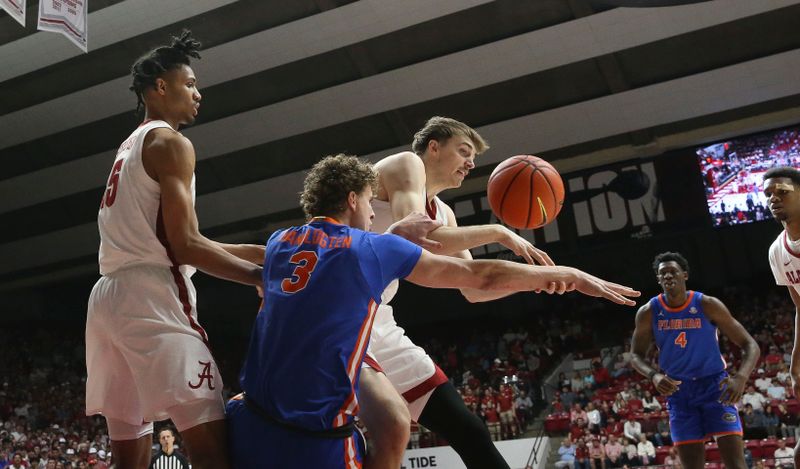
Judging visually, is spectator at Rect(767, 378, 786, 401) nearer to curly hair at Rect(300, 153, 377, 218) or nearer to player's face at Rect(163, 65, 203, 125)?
curly hair at Rect(300, 153, 377, 218)

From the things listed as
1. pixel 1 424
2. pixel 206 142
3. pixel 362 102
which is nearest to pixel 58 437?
pixel 1 424

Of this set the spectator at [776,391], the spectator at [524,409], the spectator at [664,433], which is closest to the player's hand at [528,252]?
the spectator at [664,433]

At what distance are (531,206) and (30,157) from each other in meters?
21.0

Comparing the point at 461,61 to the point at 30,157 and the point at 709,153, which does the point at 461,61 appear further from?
the point at 30,157

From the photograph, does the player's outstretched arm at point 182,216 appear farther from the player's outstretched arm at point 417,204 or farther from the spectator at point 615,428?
the spectator at point 615,428

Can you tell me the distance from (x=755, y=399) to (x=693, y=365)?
7.25 metres

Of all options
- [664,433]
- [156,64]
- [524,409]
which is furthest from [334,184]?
[524,409]

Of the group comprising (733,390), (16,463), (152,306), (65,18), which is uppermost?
(65,18)

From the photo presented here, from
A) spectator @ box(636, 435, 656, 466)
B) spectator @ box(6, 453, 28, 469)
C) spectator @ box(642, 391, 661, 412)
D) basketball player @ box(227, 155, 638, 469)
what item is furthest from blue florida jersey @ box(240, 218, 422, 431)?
spectator @ box(6, 453, 28, 469)

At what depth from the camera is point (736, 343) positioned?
266 inches

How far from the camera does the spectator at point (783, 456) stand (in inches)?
413

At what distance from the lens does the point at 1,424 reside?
17.1m

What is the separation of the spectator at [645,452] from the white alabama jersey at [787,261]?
278 inches

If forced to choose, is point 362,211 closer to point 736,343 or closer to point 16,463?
point 736,343
